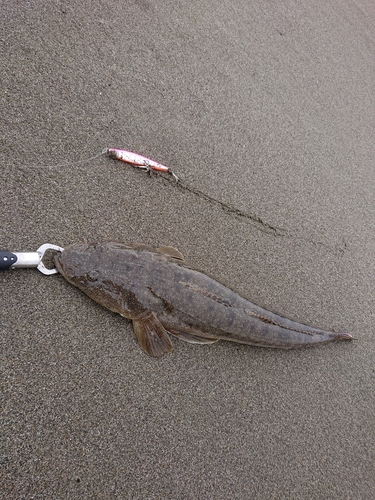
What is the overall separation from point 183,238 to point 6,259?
52.4 inches

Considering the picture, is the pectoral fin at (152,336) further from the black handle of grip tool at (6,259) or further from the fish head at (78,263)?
the black handle of grip tool at (6,259)

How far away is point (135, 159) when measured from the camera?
2828 millimetres

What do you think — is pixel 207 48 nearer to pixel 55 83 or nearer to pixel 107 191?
pixel 55 83

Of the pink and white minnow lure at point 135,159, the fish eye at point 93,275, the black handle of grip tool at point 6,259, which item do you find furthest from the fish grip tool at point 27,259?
the pink and white minnow lure at point 135,159

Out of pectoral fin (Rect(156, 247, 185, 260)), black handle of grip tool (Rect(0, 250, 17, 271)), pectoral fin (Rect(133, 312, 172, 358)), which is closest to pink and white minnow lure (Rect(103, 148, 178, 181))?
pectoral fin (Rect(156, 247, 185, 260))

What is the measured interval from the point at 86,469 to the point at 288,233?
2.51 metres

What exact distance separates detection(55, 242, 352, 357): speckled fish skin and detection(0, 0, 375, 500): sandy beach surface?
0.38 feet

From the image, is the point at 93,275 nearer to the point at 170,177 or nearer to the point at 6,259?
the point at 6,259

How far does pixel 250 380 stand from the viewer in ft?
9.31

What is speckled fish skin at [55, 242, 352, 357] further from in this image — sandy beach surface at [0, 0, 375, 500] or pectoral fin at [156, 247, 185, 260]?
sandy beach surface at [0, 0, 375, 500]

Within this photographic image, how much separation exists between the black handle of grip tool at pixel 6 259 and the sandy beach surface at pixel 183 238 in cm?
14

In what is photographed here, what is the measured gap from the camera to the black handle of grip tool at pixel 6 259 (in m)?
2.18

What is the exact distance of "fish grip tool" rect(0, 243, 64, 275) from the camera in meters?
2.20

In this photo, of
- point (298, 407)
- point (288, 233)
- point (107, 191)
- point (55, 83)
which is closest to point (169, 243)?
point (107, 191)
